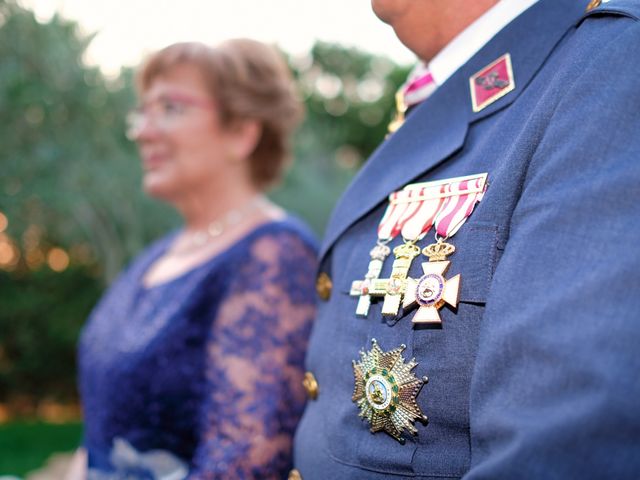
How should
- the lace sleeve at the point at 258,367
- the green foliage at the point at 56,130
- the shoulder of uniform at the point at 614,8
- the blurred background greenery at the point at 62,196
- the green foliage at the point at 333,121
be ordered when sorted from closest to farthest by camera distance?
the shoulder of uniform at the point at 614,8 < the lace sleeve at the point at 258,367 < the green foliage at the point at 56,130 < the blurred background greenery at the point at 62,196 < the green foliage at the point at 333,121

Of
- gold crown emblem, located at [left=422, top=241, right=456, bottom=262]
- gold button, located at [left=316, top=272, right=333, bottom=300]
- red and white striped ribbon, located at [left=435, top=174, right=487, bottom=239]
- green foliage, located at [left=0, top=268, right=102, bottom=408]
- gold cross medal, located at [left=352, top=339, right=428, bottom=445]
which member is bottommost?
green foliage, located at [left=0, top=268, right=102, bottom=408]

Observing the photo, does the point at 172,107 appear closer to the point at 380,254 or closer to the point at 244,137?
the point at 244,137

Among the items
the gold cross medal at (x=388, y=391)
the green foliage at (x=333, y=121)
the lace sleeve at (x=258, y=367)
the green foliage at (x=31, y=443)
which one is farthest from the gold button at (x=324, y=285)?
the green foliage at (x=333, y=121)

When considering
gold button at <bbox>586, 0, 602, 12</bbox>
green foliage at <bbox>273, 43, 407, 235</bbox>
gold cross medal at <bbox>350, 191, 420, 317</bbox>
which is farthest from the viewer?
green foliage at <bbox>273, 43, 407, 235</bbox>

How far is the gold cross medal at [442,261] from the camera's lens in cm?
121

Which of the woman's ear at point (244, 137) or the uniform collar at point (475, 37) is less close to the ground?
the uniform collar at point (475, 37)

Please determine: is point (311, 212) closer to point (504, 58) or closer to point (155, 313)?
point (155, 313)

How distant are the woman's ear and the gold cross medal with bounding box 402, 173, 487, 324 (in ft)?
5.92

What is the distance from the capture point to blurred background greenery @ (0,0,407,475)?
28.1 feet

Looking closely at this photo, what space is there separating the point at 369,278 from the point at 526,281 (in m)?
0.42

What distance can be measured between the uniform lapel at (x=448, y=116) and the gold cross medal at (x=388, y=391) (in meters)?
0.35

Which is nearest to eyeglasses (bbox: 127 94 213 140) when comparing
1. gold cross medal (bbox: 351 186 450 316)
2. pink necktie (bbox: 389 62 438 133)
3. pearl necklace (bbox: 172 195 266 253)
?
pearl necklace (bbox: 172 195 266 253)

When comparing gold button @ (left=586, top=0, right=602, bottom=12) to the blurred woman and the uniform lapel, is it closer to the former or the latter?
the uniform lapel

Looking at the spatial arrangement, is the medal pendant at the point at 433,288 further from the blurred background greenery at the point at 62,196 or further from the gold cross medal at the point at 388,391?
the blurred background greenery at the point at 62,196
